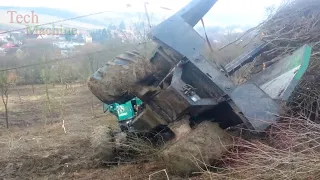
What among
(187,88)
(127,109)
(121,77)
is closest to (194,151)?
(187,88)

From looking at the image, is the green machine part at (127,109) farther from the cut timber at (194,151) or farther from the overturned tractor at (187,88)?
the cut timber at (194,151)

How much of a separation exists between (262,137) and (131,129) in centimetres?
188

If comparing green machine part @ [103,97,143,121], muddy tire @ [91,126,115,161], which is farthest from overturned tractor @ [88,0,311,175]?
muddy tire @ [91,126,115,161]

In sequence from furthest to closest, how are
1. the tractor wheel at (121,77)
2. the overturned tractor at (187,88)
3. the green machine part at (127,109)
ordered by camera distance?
→ the green machine part at (127,109), the tractor wheel at (121,77), the overturned tractor at (187,88)

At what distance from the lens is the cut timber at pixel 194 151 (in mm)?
4336

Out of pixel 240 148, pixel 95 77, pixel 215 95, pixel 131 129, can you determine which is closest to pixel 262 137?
pixel 240 148

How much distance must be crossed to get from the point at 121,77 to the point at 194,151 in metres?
1.47

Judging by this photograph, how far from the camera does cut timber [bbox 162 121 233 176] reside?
4336 millimetres

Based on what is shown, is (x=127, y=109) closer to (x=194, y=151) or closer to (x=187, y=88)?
(x=187, y=88)

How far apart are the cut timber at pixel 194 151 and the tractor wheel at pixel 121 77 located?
1095 millimetres

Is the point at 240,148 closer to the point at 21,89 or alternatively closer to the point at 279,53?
the point at 279,53

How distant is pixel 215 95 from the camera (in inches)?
193

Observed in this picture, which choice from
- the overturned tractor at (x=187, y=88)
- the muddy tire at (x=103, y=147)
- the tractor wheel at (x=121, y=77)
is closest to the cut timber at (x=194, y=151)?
the overturned tractor at (x=187, y=88)

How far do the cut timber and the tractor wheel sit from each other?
1.09 meters
